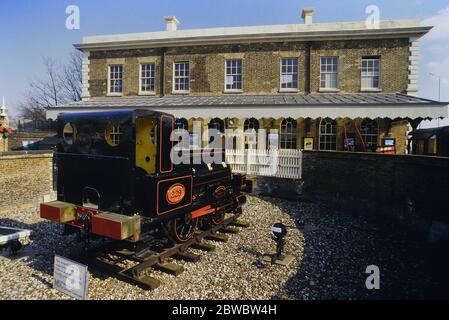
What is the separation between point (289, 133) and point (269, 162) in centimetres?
425

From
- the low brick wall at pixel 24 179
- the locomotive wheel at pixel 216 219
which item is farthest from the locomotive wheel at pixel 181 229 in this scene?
the low brick wall at pixel 24 179

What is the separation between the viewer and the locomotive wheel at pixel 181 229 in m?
5.20

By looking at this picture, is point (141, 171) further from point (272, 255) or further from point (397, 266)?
point (397, 266)

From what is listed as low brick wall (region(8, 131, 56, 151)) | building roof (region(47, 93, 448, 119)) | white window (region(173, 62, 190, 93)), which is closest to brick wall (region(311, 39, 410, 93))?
building roof (region(47, 93, 448, 119))

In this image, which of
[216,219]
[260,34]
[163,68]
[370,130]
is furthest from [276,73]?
[216,219]

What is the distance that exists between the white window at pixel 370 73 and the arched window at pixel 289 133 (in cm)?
412

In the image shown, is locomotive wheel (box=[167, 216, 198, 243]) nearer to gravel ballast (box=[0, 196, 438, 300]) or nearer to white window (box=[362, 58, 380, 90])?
gravel ballast (box=[0, 196, 438, 300])

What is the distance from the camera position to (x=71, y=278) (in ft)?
12.6

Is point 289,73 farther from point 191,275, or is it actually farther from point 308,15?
point 191,275

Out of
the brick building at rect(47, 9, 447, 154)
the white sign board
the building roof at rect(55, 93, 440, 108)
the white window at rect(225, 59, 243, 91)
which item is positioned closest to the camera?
the white sign board

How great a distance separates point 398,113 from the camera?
34.6 feet

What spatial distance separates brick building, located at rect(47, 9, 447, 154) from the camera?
45.6 feet

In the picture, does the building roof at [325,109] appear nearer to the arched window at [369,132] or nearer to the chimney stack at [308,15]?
the arched window at [369,132]

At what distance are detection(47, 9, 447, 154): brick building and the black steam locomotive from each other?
7.34 metres
